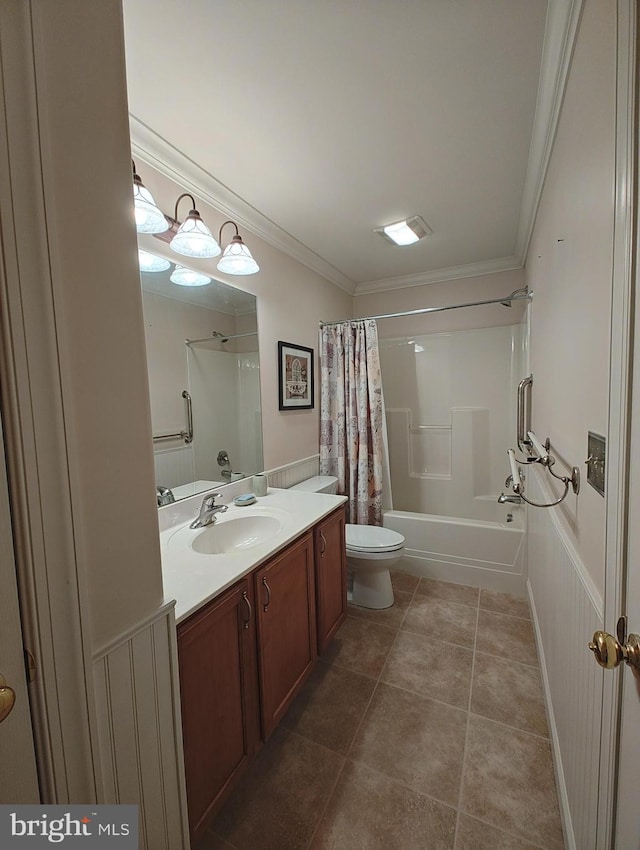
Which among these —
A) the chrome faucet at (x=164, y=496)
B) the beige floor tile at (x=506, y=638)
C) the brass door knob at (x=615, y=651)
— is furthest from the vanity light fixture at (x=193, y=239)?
the beige floor tile at (x=506, y=638)

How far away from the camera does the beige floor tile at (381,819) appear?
3.42ft

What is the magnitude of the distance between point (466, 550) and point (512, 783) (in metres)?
1.41

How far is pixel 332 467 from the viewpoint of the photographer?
2756 millimetres

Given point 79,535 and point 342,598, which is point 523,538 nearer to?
point 342,598

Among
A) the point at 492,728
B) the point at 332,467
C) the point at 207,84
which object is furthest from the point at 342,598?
the point at 207,84

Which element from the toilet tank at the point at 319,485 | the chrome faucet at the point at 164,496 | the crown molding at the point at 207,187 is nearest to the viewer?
the crown molding at the point at 207,187

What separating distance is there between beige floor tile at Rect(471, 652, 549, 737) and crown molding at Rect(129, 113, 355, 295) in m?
2.72

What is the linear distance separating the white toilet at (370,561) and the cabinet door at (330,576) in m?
0.29

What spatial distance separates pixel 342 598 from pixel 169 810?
1.17 meters

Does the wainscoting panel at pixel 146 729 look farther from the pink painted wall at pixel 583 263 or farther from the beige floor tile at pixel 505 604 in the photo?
the beige floor tile at pixel 505 604

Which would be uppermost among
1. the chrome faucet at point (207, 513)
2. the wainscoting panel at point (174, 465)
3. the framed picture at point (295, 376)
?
the framed picture at point (295, 376)

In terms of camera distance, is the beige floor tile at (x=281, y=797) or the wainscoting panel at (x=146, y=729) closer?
the wainscoting panel at (x=146, y=729)

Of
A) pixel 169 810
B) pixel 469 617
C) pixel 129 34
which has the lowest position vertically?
pixel 469 617

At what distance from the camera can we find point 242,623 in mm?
1108
